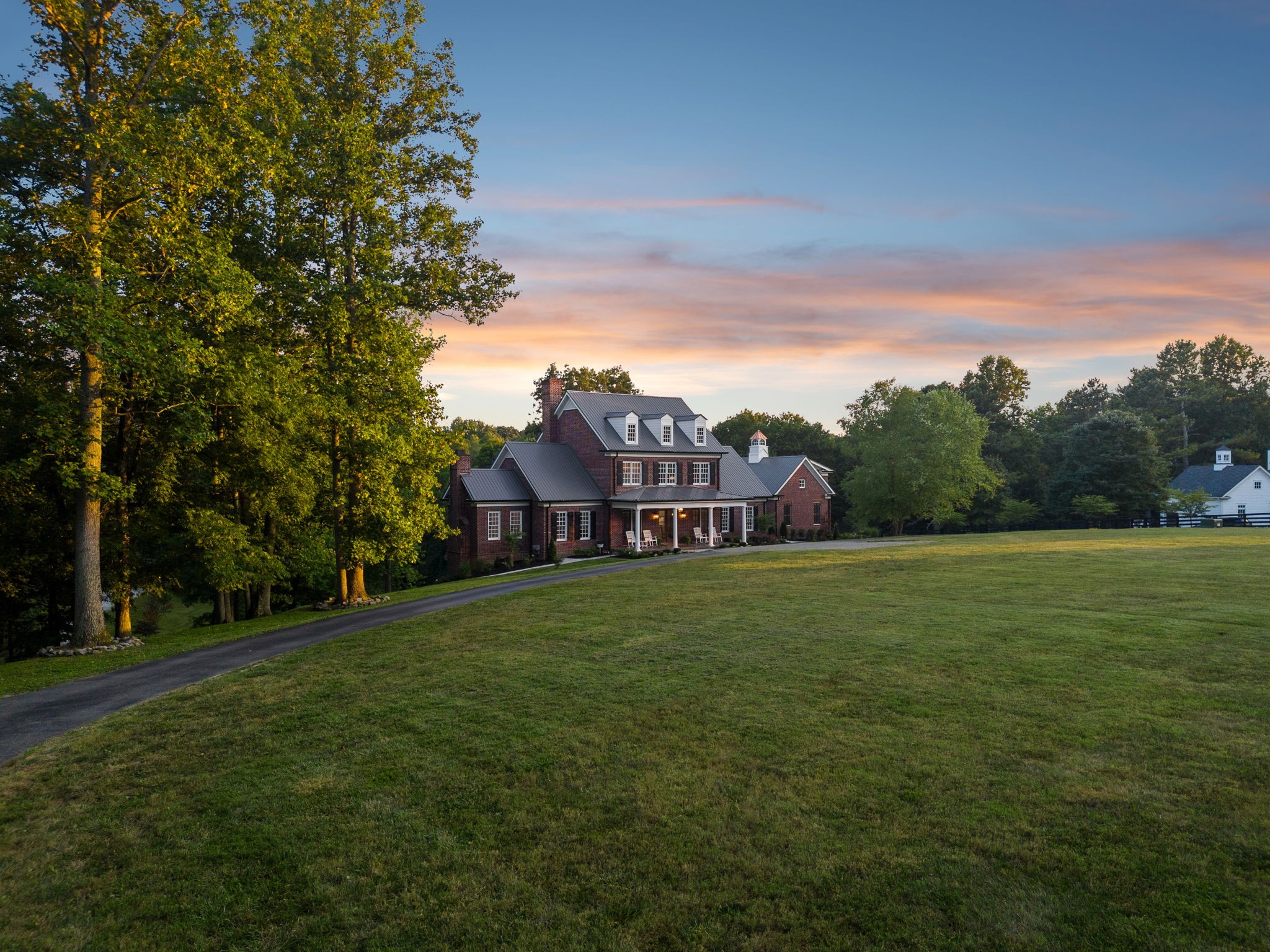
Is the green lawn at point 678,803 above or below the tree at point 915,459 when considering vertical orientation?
below

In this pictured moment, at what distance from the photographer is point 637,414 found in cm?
4659

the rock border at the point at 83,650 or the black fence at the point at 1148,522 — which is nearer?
the rock border at the point at 83,650

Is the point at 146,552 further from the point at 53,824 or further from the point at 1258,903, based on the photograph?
the point at 1258,903

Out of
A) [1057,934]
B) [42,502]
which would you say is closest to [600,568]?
[42,502]

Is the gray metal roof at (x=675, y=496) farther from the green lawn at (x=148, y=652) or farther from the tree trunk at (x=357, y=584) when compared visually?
the tree trunk at (x=357, y=584)

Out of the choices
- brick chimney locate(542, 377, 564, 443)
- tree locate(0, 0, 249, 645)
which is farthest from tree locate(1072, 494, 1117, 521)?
tree locate(0, 0, 249, 645)

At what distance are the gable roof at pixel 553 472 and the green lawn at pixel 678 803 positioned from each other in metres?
27.8

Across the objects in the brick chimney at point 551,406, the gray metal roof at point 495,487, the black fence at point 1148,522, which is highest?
the brick chimney at point 551,406

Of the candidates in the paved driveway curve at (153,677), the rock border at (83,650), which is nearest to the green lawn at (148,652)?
the rock border at (83,650)

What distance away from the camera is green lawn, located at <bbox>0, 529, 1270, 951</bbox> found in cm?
554

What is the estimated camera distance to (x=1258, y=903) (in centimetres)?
544

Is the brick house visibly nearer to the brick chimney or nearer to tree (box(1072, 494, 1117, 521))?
the brick chimney

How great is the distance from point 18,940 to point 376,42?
84.7ft

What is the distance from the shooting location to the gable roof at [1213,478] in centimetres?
6700
